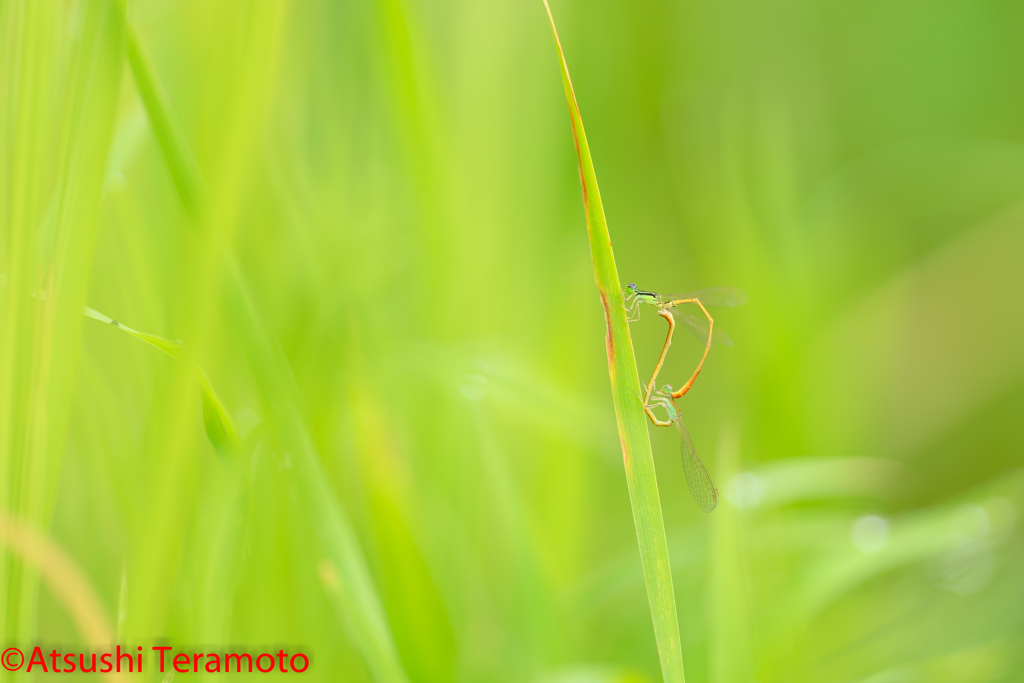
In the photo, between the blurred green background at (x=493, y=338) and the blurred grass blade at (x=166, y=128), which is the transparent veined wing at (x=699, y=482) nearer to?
the blurred green background at (x=493, y=338)

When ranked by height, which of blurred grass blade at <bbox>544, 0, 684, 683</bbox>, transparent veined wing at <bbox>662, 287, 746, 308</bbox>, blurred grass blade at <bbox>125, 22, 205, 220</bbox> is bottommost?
blurred grass blade at <bbox>544, 0, 684, 683</bbox>

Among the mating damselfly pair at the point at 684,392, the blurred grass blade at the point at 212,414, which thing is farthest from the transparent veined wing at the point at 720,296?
the blurred grass blade at the point at 212,414

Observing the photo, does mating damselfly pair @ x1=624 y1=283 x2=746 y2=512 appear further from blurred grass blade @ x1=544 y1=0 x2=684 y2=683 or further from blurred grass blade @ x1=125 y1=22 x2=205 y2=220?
blurred grass blade @ x1=125 y1=22 x2=205 y2=220

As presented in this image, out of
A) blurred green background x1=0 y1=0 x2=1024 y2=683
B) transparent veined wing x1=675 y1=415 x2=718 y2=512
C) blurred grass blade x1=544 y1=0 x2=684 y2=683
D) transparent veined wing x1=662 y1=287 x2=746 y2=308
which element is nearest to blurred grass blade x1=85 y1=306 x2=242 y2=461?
blurred green background x1=0 y1=0 x2=1024 y2=683

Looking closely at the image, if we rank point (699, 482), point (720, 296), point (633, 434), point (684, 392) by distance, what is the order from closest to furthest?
1. point (633, 434)
2. point (699, 482)
3. point (684, 392)
4. point (720, 296)

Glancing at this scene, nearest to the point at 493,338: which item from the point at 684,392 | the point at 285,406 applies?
the point at 684,392

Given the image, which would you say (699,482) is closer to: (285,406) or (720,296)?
(720,296)
